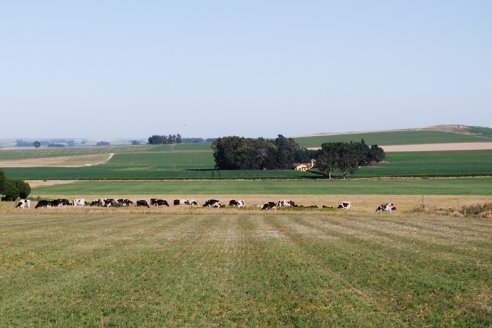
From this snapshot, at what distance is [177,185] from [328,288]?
109 metres

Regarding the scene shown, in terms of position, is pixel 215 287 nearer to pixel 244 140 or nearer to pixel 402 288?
pixel 402 288

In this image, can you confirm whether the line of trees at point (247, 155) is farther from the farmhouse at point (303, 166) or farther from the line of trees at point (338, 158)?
the line of trees at point (338, 158)

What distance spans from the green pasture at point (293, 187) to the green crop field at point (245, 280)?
71.2 meters

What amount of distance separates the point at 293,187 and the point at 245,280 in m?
101

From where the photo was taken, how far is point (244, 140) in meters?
189

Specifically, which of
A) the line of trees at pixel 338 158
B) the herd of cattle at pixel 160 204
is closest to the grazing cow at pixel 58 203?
the herd of cattle at pixel 160 204

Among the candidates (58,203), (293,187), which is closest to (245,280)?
(58,203)

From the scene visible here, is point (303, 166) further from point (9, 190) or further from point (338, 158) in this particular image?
point (9, 190)

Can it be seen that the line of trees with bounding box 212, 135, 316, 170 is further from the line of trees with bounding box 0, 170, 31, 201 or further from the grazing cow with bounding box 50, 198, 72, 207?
the grazing cow with bounding box 50, 198, 72, 207

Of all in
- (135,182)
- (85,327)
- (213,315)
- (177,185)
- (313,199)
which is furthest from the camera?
(135,182)

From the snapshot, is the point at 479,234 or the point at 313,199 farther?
the point at 313,199

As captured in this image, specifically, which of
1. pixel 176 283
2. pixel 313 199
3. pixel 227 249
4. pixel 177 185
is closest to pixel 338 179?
pixel 177 185

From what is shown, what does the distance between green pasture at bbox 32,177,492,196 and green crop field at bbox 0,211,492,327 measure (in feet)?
234

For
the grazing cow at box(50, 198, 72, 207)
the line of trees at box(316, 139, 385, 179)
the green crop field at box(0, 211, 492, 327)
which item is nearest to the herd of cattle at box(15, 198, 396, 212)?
the grazing cow at box(50, 198, 72, 207)
